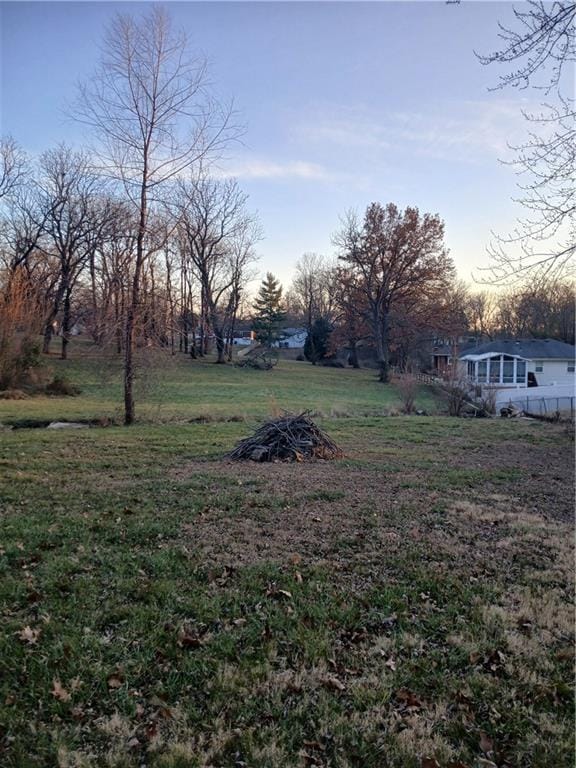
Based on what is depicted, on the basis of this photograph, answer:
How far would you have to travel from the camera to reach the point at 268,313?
135 ft

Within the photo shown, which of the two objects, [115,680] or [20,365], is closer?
[115,680]

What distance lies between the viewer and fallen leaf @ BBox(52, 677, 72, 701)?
2225 mm

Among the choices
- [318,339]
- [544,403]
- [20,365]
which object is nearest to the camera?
[20,365]

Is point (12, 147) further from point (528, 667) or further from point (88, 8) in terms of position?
point (528, 667)

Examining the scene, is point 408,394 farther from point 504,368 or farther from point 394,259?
point 394,259

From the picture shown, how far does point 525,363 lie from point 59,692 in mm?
34372

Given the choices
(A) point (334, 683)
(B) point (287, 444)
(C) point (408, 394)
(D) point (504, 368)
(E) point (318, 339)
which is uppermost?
(E) point (318, 339)

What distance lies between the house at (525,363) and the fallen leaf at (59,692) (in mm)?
32145

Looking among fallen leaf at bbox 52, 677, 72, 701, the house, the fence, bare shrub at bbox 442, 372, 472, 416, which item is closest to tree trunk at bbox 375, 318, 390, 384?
the house

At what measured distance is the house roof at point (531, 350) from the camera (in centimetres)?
3194

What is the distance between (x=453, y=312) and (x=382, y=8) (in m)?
31.0

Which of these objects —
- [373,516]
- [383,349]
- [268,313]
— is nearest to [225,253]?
[268,313]

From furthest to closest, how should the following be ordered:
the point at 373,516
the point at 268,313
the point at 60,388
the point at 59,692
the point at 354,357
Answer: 1. the point at 354,357
2. the point at 268,313
3. the point at 60,388
4. the point at 373,516
5. the point at 59,692

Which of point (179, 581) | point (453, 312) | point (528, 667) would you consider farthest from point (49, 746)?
point (453, 312)
